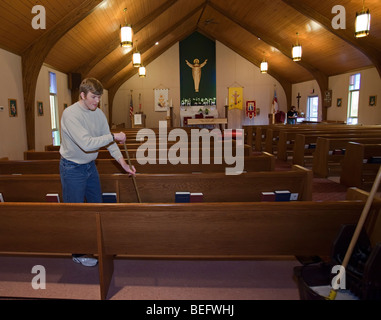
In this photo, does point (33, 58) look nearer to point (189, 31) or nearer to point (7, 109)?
point (7, 109)

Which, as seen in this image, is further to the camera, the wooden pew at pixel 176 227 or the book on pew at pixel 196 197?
the book on pew at pixel 196 197

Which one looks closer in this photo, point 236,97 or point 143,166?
point 143,166

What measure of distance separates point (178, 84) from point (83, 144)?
45.1 feet

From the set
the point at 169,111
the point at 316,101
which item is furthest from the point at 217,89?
the point at 316,101

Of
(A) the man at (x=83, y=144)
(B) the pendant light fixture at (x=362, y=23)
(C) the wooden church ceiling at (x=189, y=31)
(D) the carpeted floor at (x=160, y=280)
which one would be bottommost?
(D) the carpeted floor at (x=160, y=280)

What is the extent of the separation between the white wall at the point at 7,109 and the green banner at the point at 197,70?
942cm

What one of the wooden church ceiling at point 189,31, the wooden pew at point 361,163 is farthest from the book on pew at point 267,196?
the wooden church ceiling at point 189,31

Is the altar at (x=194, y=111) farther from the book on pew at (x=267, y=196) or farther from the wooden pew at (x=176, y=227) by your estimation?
the wooden pew at (x=176, y=227)

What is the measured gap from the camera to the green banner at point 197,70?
15.3m

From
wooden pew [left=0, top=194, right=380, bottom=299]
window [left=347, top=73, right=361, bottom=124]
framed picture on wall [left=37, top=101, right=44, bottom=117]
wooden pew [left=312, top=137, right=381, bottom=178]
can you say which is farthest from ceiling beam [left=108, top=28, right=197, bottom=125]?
wooden pew [left=0, top=194, right=380, bottom=299]

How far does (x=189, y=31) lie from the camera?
14.7 metres

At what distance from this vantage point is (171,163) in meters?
3.68

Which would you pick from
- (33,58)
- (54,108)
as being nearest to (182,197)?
(33,58)
